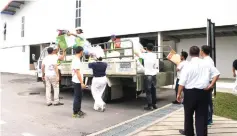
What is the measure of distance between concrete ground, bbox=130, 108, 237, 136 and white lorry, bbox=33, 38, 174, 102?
1629 mm

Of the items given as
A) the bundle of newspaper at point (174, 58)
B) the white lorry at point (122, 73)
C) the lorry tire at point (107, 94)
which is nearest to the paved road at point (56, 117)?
the lorry tire at point (107, 94)

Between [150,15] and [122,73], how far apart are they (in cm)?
1063

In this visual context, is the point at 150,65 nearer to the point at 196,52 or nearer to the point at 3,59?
the point at 196,52

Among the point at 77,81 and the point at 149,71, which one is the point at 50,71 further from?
the point at 149,71

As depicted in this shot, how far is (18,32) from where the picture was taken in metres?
31.9

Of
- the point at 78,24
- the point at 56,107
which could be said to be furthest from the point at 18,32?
the point at 56,107

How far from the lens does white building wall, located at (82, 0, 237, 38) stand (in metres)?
14.3

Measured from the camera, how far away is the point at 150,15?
17.0 m

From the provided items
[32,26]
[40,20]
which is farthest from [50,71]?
[32,26]

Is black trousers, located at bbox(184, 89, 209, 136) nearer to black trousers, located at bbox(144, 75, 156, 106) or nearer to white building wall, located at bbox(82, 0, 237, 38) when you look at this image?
black trousers, located at bbox(144, 75, 156, 106)

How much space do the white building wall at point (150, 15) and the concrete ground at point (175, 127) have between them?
32.7 ft

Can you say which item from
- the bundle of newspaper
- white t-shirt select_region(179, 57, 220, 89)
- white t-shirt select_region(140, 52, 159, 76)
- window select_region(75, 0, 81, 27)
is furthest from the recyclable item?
window select_region(75, 0, 81, 27)

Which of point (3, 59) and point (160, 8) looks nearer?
point (160, 8)

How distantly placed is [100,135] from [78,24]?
18.6 meters
